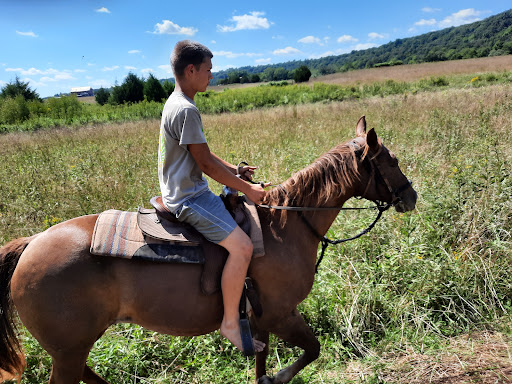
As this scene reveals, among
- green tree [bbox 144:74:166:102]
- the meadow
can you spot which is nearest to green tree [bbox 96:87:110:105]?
green tree [bbox 144:74:166:102]

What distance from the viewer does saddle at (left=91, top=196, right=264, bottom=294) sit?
2277 millimetres

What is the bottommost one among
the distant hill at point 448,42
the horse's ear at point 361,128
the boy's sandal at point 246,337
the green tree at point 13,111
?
the boy's sandal at point 246,337

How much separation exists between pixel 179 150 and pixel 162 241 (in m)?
0.69

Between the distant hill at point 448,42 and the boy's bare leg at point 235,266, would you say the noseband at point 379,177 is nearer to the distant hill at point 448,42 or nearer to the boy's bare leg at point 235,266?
the boy's bare leg at point 235,266

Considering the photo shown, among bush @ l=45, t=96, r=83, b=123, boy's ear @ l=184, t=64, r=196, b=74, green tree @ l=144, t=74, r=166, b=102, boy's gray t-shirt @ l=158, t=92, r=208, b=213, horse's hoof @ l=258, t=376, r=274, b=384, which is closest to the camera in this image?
boy's gray t-shirt @ l=158, t=92, r=208, b=213

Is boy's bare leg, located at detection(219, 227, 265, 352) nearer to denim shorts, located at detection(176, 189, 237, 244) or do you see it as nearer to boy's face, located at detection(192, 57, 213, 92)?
denim shorts, located at detection(176, 189, 237, 244)

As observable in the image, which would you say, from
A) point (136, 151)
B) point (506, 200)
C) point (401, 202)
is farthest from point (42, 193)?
point (506, 200)

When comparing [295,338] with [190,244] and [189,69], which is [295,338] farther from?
[189,69]

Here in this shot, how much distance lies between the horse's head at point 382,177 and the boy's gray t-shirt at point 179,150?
1.38 m

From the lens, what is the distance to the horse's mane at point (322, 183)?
8.82ft

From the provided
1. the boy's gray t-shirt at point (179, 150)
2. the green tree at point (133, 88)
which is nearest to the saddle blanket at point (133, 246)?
the boy's gray t-shirt at point (179, 150)

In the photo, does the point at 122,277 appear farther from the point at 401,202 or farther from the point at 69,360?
the point at 401,202

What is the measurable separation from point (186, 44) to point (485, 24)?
624 feet

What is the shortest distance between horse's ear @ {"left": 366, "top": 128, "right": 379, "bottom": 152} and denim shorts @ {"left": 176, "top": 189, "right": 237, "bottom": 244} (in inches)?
50.1
